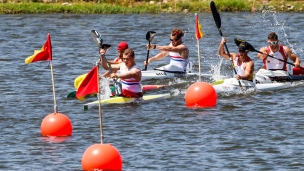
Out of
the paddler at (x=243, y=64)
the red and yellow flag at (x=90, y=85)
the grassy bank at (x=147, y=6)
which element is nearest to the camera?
the red and yellow flag at (x=90, y=85)

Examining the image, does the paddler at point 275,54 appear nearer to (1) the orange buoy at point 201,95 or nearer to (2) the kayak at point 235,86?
(2) the kayak at point 235,86

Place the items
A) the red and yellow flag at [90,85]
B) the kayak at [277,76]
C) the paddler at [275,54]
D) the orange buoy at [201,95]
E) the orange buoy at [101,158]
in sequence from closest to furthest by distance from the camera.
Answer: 1. the orange buoy at [101,158]
2. the red and yellow flag at [90,85]
3. the orange buoy at [201,95]
4. the kayak at [277,76]
5. the paddler at [275,54]

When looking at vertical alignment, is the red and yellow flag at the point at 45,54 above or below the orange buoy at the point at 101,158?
above

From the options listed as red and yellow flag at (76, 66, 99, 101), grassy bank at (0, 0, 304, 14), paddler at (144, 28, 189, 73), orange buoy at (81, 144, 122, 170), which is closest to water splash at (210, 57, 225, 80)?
paddler at (144, 28, 189, 73)

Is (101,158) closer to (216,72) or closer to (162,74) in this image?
(162,74)

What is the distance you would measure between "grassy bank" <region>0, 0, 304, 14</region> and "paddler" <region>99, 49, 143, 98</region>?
1000 inches

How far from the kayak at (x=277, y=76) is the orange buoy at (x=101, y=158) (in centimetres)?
1028

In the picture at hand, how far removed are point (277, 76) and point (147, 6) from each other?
24238 millimetres

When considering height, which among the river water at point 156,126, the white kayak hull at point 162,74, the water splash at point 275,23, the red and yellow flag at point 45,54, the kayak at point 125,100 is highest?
the red and yellow flag at point 45,54

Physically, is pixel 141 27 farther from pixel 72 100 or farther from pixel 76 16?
pixel 72 100

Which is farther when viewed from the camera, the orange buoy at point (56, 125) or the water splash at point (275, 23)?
the water splash at point (275, 23)

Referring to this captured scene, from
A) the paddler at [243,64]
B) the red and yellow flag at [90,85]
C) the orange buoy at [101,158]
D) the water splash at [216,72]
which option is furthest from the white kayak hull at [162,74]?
the orange buoy at [101,158]

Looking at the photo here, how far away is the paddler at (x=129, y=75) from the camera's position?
20.8 metres

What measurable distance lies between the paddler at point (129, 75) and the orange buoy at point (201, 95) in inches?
51.0
